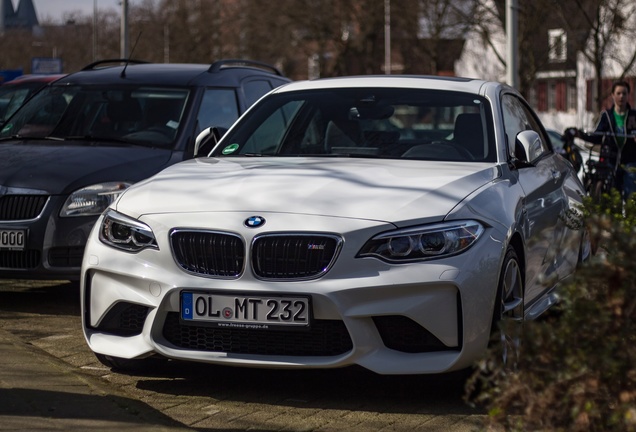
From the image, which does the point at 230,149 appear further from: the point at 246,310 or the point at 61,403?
the point at 61,403

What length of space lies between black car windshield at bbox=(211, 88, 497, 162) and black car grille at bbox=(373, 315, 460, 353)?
4.85 ft

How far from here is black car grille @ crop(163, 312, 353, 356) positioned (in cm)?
555

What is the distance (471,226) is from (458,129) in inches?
61.2

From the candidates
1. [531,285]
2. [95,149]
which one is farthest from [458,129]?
[95,149]

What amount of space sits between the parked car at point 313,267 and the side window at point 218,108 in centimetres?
338

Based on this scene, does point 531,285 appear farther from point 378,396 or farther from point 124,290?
point 124,290

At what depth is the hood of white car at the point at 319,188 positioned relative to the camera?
5676mm

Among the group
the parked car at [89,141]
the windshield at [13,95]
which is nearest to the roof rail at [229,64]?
the parked car at [89,141]

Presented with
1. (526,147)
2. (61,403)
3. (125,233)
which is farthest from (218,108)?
(61,403)

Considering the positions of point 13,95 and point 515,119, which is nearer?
point 515,119

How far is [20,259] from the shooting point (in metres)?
8.40

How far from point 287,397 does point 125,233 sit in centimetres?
107

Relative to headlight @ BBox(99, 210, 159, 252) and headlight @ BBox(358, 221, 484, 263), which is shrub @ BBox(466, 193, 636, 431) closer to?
headlight @ BBox(358, 221, 484, 263)

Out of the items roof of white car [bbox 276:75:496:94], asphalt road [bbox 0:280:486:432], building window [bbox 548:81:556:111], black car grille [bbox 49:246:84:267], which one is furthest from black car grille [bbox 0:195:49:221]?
building window [bbox 548:81:556:111]
